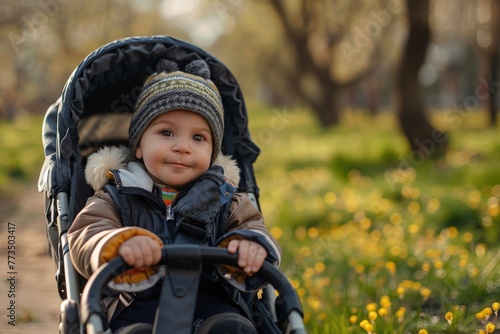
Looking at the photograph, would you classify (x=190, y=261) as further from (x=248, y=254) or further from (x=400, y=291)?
(x=400, y=291)

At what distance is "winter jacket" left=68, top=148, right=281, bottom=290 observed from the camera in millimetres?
2658

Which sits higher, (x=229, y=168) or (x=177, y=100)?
(x=177, y=100)

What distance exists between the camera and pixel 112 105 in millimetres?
4156

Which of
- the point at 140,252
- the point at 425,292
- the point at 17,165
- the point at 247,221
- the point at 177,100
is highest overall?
the point at 177,100

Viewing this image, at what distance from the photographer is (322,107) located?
81.7 ft

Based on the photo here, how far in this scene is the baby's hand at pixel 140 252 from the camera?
2555 millimetres

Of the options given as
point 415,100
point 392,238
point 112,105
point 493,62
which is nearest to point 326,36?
point 493,62

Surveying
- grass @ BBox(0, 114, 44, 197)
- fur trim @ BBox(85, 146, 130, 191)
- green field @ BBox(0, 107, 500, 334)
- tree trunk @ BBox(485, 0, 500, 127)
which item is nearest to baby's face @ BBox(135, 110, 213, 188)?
fur trim @ BBox(85, 146, 130, 191)

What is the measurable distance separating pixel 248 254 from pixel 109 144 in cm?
179

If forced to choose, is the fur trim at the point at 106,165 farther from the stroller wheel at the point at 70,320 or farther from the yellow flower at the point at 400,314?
the yellow flower at the point at 400,314

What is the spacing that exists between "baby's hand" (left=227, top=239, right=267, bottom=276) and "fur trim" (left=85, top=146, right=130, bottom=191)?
0.84m

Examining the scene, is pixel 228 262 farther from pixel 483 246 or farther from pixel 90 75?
pixel 483 246

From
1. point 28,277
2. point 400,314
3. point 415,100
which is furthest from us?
point 415,100

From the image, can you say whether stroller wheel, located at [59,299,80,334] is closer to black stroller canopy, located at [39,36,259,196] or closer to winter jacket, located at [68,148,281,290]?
winter jacket, located at [68,148,281,290]
